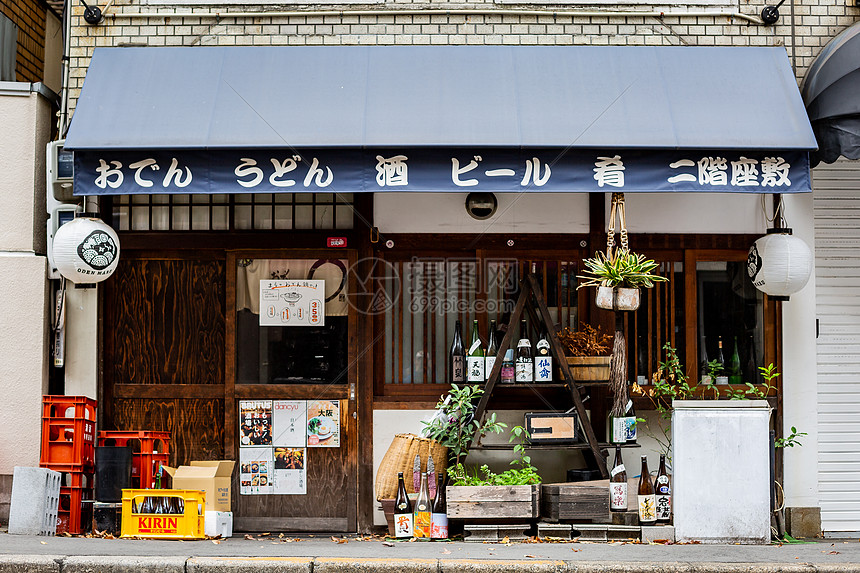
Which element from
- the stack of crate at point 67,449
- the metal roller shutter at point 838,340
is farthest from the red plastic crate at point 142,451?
the metal roller shutter at point 838,340

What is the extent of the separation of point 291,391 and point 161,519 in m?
1.79

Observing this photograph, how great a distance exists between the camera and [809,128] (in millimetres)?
8297

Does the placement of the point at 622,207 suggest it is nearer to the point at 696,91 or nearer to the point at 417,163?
the point at 696,91

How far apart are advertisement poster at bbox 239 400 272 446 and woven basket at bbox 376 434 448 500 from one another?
1351mm

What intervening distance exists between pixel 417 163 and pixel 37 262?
4086 millimetres

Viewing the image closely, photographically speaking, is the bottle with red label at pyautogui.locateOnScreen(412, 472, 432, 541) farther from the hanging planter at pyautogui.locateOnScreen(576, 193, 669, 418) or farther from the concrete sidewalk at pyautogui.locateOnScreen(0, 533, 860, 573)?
the hanging planter at pyautogui.locateOnScreen(576, 193, 669, 418)

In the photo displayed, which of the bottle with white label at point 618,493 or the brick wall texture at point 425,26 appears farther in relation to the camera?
the brick wall texture at point 425,26

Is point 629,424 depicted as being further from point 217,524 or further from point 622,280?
point 217,524

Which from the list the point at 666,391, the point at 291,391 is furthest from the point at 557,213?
the point at 291,391

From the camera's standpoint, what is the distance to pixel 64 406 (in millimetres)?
8586

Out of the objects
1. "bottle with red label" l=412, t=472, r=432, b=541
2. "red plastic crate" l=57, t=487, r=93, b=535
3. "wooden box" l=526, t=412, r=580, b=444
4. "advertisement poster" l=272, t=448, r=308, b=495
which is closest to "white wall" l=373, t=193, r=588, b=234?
"wooden box" l=526, t=412, r=580, b=444

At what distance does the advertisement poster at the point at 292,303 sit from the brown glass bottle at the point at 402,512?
1.94 m

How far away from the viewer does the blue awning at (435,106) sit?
802cm

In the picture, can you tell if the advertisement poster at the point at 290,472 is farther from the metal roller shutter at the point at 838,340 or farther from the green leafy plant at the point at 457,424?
the metal roller shutter at the point at 838,340
